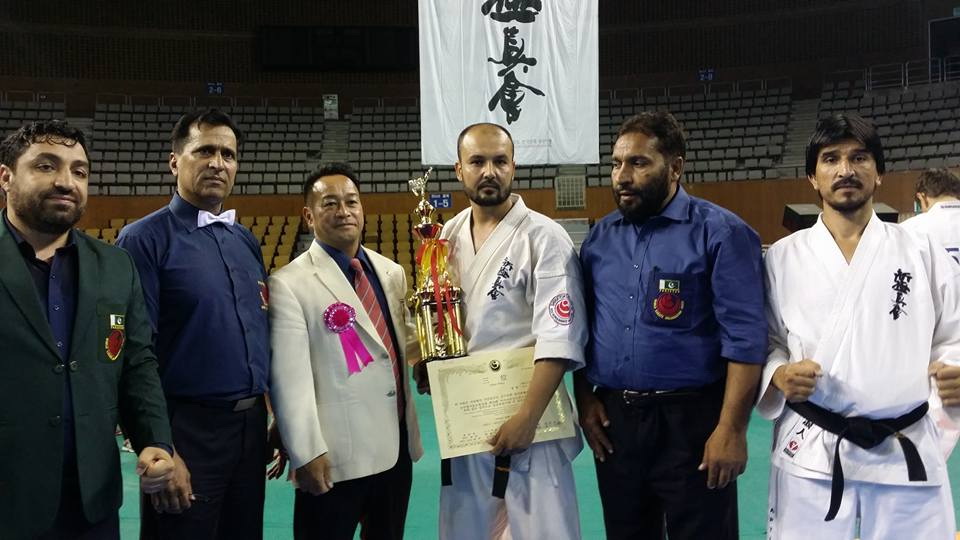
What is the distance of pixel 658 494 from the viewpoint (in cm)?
227

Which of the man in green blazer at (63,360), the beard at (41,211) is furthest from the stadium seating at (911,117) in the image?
the beard at (41,211)

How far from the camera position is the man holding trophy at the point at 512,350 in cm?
228

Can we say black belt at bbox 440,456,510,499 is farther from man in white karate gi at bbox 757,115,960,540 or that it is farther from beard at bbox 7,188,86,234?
beard at bbox 7,188,86,234

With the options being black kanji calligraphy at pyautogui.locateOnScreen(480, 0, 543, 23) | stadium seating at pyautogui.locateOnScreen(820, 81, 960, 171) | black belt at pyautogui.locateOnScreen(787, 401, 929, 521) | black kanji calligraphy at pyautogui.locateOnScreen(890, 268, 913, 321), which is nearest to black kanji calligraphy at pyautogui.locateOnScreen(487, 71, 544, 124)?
black kanji calligraphy at pyautogui.locateOnScreen(480, 0, 543, 23)

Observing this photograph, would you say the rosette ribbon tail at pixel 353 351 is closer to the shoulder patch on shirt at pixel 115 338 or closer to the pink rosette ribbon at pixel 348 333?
the pink rosette ribbon at pixel 348 333

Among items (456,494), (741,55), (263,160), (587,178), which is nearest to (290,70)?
(263,160)

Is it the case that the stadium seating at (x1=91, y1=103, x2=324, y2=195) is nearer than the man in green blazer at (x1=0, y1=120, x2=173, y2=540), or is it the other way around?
the man in green blazer at (x1=0, y1=120, x2=173, y2=540)

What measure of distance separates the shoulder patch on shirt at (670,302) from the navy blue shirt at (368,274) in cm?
92

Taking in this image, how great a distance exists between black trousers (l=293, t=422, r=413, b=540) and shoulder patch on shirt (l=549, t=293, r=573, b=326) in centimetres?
70

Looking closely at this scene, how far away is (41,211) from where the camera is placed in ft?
6.07

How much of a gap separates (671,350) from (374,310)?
1.00m

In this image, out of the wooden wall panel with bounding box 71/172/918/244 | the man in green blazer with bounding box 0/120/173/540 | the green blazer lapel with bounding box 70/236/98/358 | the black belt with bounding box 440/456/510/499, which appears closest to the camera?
the man in green blazer with bounding box 0/120/173/540

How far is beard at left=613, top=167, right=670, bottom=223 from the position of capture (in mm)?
2295

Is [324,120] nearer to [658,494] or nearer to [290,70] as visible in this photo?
[290,70]
